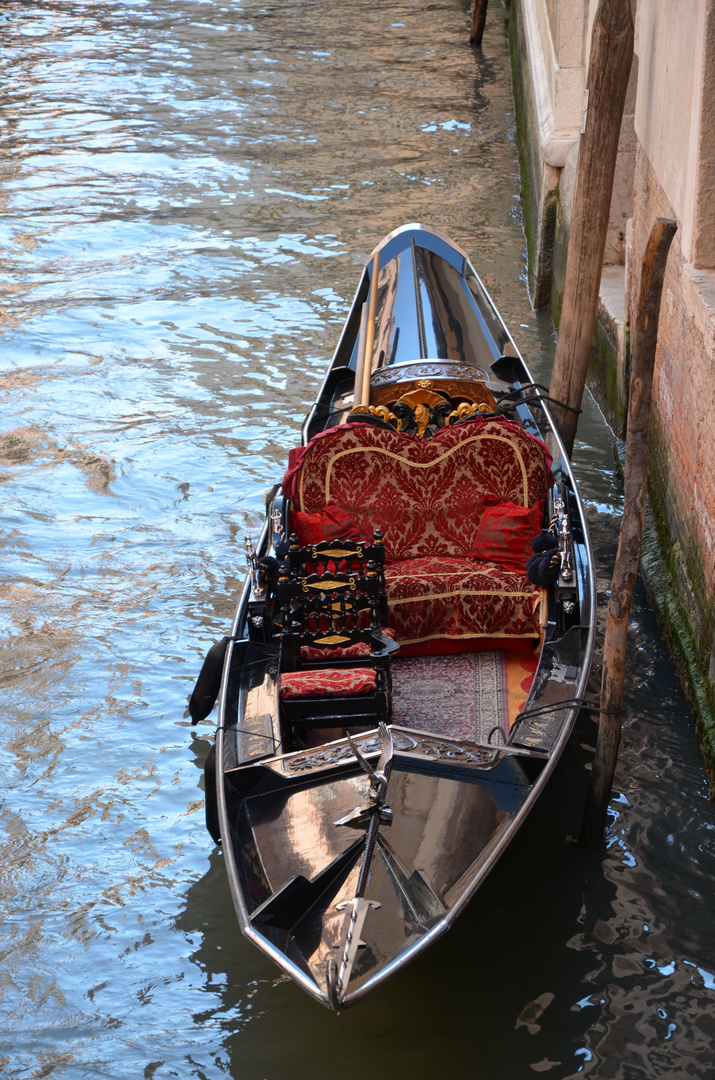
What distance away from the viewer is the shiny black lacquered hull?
2029 millimetres

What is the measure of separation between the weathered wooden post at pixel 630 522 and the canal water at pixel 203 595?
0.22 meters

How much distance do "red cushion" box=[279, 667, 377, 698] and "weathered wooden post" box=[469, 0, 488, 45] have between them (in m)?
9.35

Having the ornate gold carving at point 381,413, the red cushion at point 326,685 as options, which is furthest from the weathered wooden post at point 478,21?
the red cushion at point 326,685

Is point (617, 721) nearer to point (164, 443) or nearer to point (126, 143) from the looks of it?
point (164, 443)

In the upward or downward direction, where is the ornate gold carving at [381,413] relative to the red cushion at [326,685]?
upward

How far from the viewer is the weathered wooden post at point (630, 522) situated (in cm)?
254

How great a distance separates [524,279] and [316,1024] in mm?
4984

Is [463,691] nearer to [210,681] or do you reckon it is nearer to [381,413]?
[210,681]

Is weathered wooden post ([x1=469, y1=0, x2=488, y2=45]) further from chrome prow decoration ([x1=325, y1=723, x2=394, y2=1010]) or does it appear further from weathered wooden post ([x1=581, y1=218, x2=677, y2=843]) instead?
chrome prow decoration ([x1=325, y1=723, x2=394, y2=1010])

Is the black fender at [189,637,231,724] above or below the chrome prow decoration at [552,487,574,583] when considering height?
below

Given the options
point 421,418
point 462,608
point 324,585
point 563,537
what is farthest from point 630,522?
point 421,418

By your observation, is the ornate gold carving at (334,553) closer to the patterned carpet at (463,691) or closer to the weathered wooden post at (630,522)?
the patterned carpet at (463,691)

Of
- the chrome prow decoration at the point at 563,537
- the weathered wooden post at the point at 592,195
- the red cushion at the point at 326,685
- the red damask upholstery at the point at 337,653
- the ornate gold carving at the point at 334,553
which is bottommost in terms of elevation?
the red damask upholstery at the point at 337,653

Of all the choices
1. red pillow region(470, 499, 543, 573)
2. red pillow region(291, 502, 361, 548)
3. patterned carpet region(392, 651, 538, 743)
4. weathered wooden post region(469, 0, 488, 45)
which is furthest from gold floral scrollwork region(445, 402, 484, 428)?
weathered wooden post region(469, 0, 488, 45)
